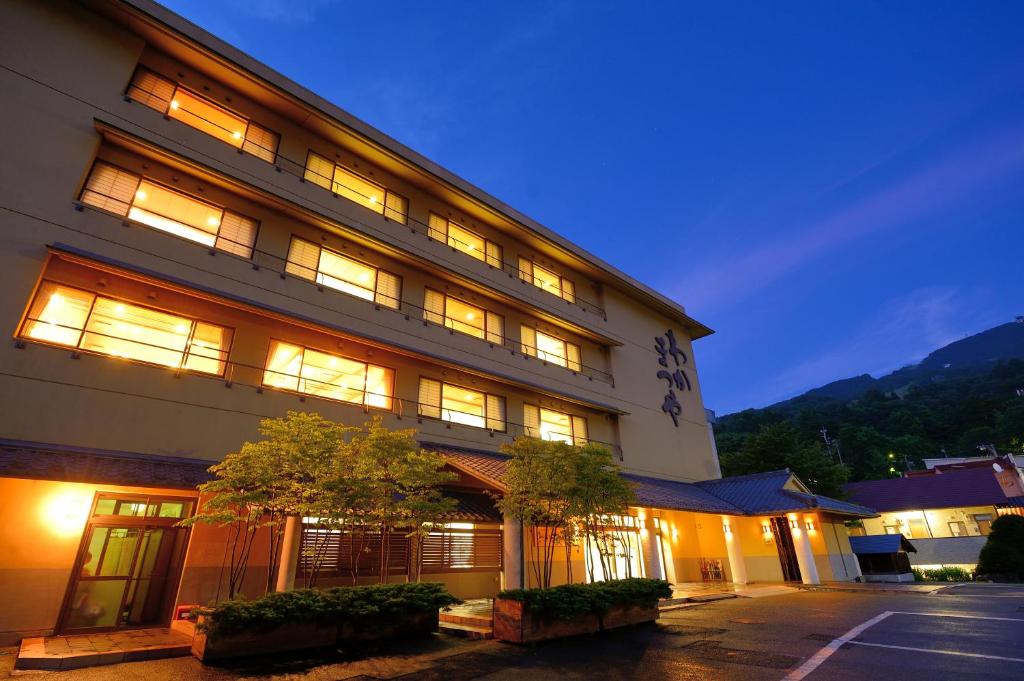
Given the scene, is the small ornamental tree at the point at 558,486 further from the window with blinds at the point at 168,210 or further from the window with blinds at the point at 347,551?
the window with blinds at the point at 168,210

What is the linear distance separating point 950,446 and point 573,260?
75.7 meters

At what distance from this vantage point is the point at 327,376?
15953mm

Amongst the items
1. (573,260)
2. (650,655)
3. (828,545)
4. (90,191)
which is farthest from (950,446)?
(90,191)

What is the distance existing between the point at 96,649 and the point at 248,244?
10.9 m

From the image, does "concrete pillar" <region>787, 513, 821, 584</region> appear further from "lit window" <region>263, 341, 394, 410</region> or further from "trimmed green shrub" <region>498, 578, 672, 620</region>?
"lit window" <region>263, 341, 394, 410</region>

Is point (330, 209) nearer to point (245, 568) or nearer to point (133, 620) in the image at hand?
point (245, 568)

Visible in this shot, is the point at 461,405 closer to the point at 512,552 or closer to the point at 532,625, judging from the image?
the point at 512,552

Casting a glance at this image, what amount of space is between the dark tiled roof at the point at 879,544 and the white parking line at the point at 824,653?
17.1 m

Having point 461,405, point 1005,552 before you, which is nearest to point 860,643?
point 461,405

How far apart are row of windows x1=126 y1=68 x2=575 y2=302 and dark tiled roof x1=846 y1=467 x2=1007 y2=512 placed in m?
35.4

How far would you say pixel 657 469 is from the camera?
2617cm

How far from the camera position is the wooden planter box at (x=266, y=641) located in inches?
343

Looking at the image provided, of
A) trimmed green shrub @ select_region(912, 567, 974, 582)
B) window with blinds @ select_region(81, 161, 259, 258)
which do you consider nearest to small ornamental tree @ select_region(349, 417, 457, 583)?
window with blinds @ select_region(81, 161, 259, 258)

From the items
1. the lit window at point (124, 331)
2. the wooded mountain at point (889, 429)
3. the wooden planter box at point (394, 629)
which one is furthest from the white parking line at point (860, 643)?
the wooded mountain at point (889, 429)
